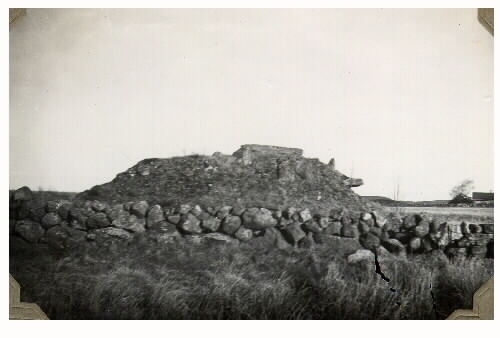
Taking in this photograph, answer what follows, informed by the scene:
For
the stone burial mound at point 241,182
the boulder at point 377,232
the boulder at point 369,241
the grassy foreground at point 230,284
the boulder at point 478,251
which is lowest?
the grassy foreground at point 230,284

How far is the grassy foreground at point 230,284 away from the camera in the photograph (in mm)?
4797

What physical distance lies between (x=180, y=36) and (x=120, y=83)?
809 millimetres

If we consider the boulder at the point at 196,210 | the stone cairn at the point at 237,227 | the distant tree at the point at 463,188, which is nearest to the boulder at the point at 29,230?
the stone cairn at the point at 237,227

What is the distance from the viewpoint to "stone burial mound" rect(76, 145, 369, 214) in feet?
16.3

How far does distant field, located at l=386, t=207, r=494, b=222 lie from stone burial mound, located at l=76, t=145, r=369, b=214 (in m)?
0.61

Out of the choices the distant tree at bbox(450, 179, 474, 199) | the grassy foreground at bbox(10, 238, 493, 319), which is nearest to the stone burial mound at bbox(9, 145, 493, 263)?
the grassy foreground at bbox(10, 238, 493, 319)

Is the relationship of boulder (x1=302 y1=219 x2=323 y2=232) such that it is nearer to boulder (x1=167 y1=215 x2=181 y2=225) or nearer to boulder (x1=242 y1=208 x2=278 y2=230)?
boulder (x1=242 y1=208 x2=278 y2=230)

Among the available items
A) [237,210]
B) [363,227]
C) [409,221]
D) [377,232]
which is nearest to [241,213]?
[237,210]

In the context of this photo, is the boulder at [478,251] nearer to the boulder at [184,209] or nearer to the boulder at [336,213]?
the boulder at [336,213]

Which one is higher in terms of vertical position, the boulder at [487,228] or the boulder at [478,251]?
the boulder at [487,228]

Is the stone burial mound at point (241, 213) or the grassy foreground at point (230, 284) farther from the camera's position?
the stone burial mound at point (241, 213)

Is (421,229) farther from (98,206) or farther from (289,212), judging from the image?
(98,206)

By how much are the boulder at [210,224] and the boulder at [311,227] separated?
0.91m

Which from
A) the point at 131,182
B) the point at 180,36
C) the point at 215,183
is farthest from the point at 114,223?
the point at 180,36
